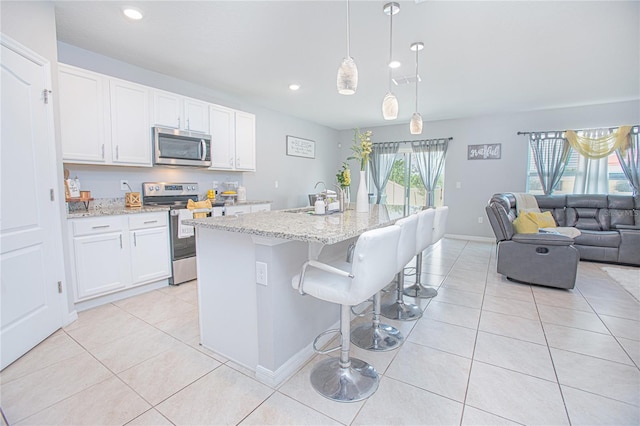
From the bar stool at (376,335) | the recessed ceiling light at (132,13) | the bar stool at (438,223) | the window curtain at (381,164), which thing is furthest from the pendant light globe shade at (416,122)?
the window curtain at (381,164)

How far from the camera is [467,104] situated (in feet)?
16.6

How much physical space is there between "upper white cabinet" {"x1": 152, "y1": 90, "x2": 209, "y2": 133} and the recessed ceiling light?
997 millimetres

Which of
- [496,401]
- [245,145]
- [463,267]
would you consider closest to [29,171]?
[245,145]

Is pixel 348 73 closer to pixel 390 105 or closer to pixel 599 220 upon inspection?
pixel 390 105

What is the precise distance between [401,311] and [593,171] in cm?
501

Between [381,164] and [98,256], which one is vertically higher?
[381,164]

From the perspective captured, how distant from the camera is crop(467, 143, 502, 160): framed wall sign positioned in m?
5.81

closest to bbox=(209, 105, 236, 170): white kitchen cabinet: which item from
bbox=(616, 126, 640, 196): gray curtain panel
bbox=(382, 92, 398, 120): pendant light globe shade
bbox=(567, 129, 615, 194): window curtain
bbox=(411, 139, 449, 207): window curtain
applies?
bbox=(382, 92, 398, 120): pendant light globe shade

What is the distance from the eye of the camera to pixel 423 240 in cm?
247

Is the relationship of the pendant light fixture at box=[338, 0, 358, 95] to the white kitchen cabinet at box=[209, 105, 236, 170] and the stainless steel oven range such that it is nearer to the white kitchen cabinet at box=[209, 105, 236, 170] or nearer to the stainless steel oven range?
the stainless steel oven range

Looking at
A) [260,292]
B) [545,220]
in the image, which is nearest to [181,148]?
[260,292]

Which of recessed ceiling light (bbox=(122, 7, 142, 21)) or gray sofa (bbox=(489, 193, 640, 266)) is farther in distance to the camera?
gray sofa (bbox=(489, 193, 640, 266))

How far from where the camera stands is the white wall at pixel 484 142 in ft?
17.0

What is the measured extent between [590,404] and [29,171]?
374 centimetres
